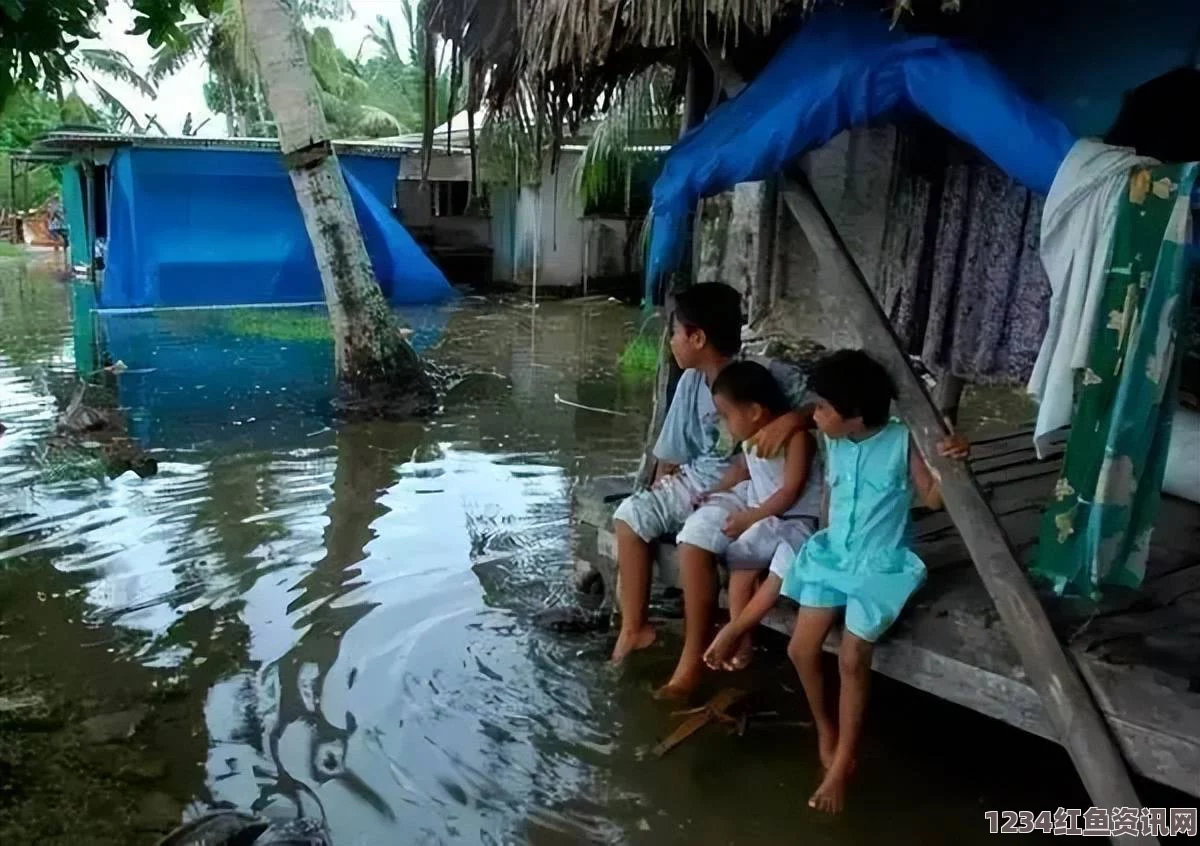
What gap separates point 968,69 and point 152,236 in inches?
652

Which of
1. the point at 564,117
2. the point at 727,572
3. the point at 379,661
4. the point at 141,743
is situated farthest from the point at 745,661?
the point at 564,117

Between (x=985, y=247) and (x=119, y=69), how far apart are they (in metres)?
30.8

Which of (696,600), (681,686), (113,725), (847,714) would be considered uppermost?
(696,600)

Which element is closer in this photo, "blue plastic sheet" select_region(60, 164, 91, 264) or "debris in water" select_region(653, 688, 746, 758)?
"debris in water" select_region(653, 688, 746, 758)

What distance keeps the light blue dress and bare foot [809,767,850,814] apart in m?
0.49

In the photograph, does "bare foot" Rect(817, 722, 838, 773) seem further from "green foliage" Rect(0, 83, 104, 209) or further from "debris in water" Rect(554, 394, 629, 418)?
"green foliage" Rect(0, 83, 104, 209)

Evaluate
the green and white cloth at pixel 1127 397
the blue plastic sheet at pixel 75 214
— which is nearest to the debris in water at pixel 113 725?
the green and white cloth at pixel 1127 397

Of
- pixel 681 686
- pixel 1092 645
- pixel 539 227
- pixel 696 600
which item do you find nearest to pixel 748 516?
pixel 696 600

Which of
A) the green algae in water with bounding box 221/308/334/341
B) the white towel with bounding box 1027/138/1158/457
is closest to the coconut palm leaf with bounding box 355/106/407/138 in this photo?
the green algae in water with bounding box 221/308/334/341

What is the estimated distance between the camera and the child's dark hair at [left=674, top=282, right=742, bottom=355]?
4.25m

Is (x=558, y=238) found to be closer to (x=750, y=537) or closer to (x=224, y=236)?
(x=224, y=236)

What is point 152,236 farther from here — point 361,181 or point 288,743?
point 288,743

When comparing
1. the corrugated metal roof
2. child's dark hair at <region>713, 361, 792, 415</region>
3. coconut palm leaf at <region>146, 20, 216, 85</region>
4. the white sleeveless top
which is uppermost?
coconut palm leaf at <region>146, 20, 216, 85</region>

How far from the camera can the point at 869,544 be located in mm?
3639
